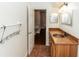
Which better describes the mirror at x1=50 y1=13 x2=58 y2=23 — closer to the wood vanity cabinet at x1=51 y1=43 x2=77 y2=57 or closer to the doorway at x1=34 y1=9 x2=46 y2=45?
the doorway at x1=34 y1=9 x2=46 y2=45

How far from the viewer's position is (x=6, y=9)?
6.55 feet

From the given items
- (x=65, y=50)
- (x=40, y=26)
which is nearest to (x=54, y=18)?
(x=40, y=26)

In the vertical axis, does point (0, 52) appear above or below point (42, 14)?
below

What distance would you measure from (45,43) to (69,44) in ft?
9.80

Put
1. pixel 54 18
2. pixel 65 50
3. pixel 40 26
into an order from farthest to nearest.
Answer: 1. pixel 40 26
2. pixel 54 18
3. pixel 65 50

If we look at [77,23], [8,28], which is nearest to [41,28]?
[77,23]

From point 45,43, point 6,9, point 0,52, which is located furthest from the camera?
point 45,43

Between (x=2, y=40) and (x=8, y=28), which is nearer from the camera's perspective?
(x=2, y=40)

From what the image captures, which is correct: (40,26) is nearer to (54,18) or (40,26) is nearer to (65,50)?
(54,18)

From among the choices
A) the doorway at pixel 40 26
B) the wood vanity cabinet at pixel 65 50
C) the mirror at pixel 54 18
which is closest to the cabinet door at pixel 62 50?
the wood vanity cabinet at pixel 65 50

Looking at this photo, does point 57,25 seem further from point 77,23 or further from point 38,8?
point 77,23

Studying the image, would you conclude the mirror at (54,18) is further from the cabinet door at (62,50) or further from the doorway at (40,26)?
the cabinet door at (62,50)

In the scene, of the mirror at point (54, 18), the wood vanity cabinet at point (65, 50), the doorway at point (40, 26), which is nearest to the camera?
the wood vanity cabinet at point (65, 50)

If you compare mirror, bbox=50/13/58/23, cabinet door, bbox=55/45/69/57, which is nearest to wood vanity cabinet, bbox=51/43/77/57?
cabinet door, bbox=55/45/69/57
